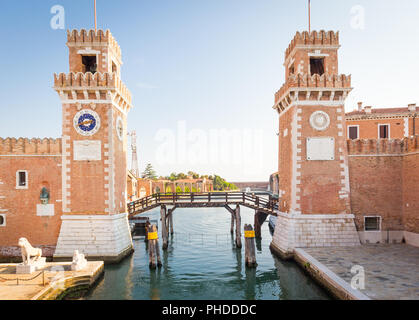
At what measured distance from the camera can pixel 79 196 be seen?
741 inches

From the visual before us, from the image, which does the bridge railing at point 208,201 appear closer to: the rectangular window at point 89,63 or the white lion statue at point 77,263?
the white lion statue at point 77,263

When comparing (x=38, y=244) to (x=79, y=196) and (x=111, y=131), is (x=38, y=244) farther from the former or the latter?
(x=111, y=131)

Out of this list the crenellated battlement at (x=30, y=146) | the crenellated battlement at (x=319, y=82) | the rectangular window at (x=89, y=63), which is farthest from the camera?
the rectangular window at (x=89, y=63)

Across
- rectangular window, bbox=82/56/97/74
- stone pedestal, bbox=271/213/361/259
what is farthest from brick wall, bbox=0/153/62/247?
stone pedestal, bbox=271/213/361/259

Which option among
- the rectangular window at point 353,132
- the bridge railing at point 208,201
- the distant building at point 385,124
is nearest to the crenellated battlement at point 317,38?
the distant building at point 385,124

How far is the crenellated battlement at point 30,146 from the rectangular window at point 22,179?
1.32m

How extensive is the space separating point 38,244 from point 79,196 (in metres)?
4.18

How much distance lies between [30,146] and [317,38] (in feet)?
66.6

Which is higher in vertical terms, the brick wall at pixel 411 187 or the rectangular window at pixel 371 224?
the brick wall at pixel 411 187

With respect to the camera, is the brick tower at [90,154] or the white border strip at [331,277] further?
the brick tower at [90,154]

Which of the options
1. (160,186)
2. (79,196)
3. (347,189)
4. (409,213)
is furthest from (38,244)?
(160,186)

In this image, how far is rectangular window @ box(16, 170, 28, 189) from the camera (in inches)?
759

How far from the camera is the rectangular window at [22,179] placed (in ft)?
63.3
